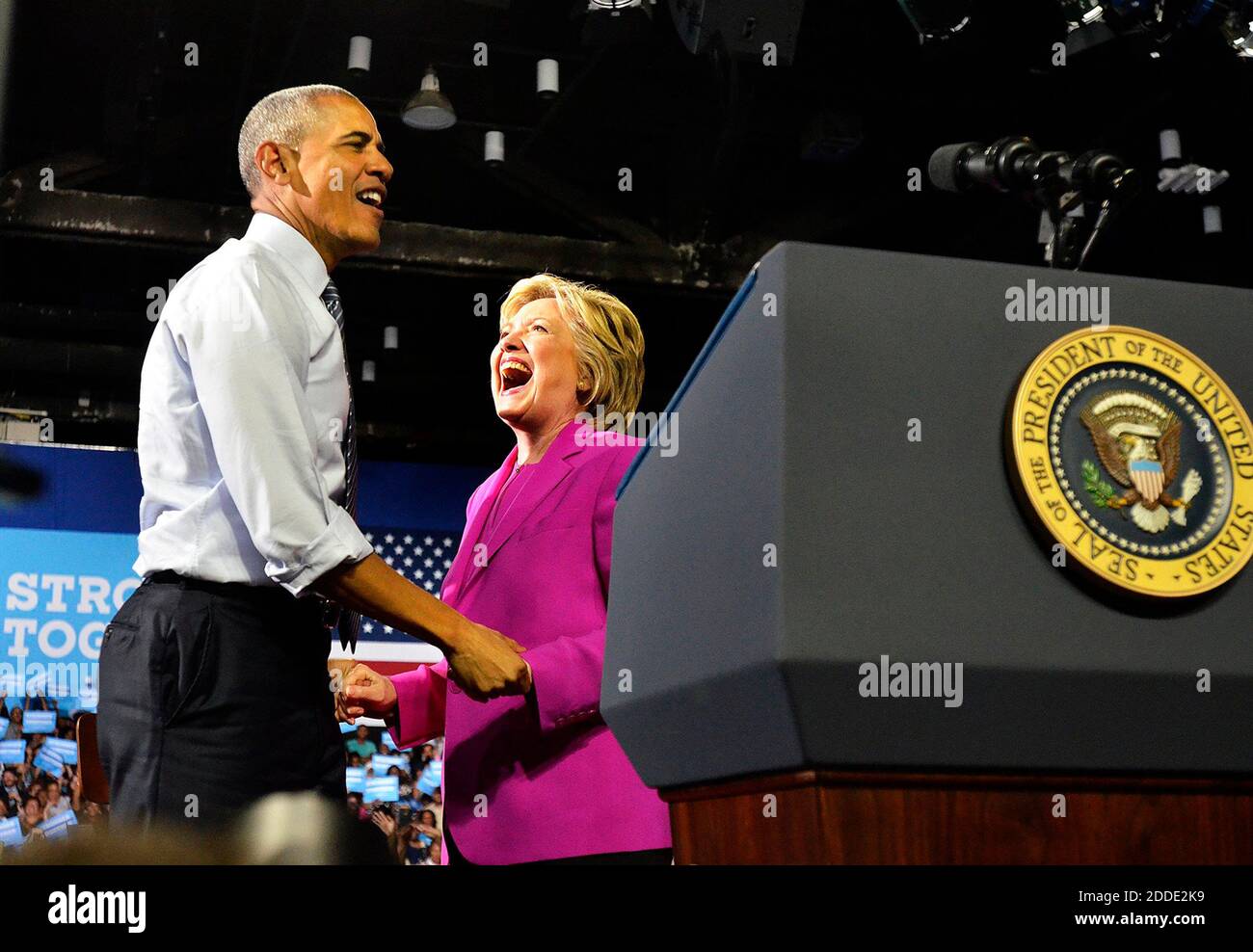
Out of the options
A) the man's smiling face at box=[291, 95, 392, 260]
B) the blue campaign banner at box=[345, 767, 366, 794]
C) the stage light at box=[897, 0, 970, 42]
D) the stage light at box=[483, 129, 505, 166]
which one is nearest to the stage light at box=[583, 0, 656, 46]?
the stage light at box=[897, 0, 970, 42]

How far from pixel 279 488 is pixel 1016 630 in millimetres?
815

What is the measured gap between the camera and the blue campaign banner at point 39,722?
233 inches

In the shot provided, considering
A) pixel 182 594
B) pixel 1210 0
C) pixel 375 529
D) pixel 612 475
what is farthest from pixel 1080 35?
pixel 375 529

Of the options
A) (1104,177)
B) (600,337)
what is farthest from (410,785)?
(1104,177)

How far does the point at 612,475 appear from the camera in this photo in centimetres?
177

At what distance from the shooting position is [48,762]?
587 cm

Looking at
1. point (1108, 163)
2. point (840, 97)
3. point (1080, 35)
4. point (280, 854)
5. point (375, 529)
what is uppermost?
point (840, 97)

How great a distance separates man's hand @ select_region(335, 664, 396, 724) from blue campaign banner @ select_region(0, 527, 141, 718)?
447 cm

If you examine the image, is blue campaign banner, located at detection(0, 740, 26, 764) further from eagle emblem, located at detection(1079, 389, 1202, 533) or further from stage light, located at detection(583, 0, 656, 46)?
eagle emblem, located at detection(1079, 389, 1202, 533)

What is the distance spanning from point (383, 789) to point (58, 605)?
172 centimetres

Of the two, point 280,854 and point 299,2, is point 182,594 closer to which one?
point 280,854

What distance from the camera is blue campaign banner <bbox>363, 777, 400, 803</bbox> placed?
6074mm

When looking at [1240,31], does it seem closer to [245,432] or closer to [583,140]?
[245,432]

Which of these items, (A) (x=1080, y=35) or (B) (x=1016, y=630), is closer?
(B) (x=1016, y=630)
